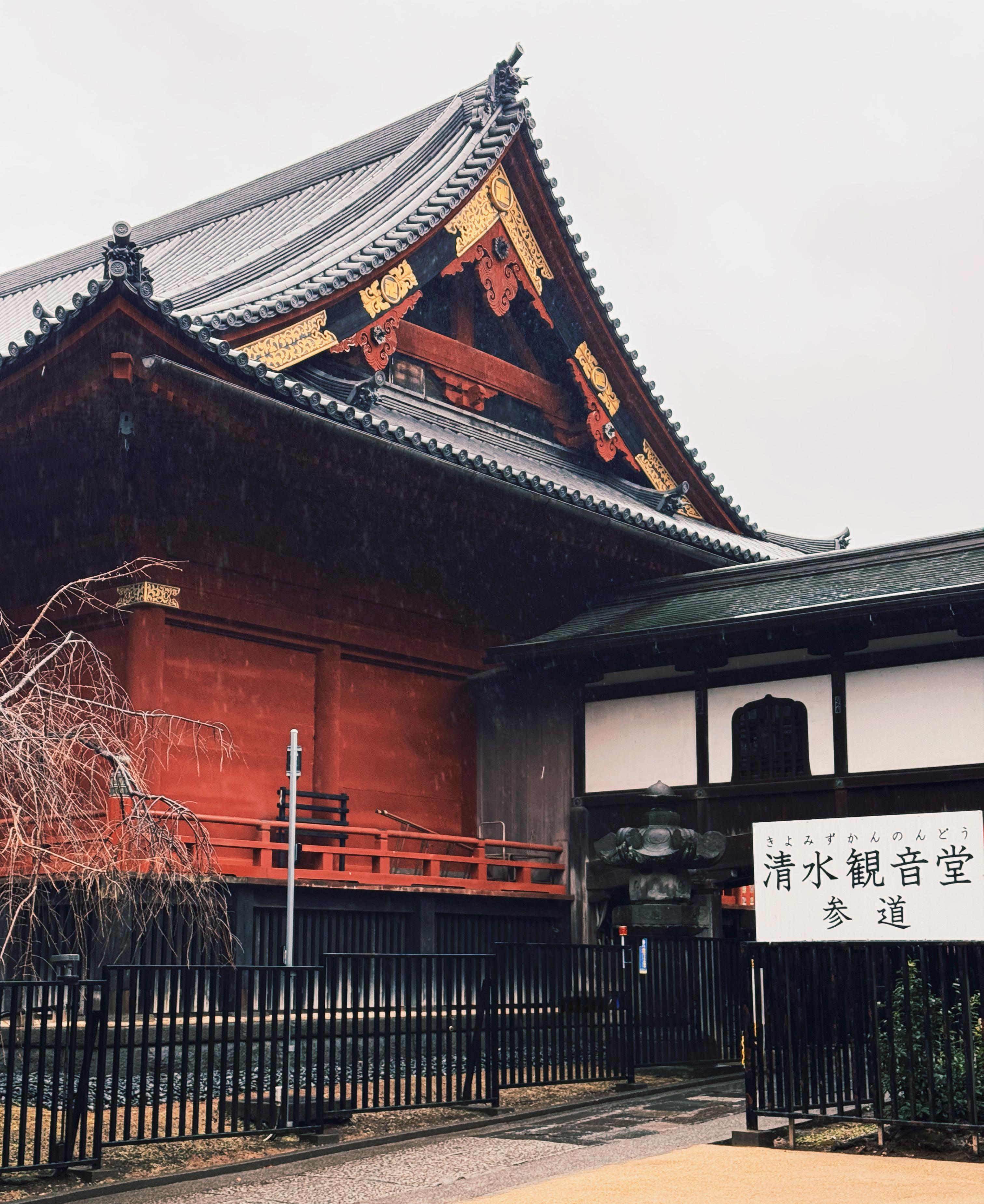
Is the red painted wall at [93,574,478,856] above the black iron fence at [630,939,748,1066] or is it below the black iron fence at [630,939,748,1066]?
above

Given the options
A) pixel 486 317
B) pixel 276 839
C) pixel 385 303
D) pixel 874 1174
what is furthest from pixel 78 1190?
pixel 486 317

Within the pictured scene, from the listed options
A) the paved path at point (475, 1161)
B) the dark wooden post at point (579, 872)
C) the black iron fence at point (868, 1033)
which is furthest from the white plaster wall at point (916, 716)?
the black iron fence at point (868, 1033)

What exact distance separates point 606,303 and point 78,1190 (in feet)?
44.9

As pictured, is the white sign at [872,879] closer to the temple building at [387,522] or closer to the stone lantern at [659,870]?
the stone lantern at [659,870]

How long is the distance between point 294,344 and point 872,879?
337 inches

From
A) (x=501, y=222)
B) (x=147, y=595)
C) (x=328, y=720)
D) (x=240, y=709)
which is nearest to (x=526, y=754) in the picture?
(x=328, y=720)

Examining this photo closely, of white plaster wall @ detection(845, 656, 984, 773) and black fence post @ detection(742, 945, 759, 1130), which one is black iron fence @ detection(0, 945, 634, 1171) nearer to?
black fence post @ detection(742, 945, 759, 1130)

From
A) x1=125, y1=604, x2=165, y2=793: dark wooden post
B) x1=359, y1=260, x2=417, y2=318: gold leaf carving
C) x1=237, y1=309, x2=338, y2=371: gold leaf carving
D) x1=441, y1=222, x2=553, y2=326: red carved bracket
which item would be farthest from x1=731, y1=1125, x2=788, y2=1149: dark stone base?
x1=441, y1=222, x2=553, y2=326: red carved bracket

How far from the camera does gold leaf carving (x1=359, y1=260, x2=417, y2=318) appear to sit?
16312 millimetres

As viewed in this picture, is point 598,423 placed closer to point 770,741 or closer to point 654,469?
point 654,469

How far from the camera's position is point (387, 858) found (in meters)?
14.4

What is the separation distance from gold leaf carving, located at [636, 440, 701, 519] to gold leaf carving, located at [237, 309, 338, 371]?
19.3 ft

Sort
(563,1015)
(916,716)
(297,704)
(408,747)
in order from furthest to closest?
(408,747), (297,704), (916,716), (563,1015)

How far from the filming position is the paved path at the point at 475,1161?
8.41 metres
